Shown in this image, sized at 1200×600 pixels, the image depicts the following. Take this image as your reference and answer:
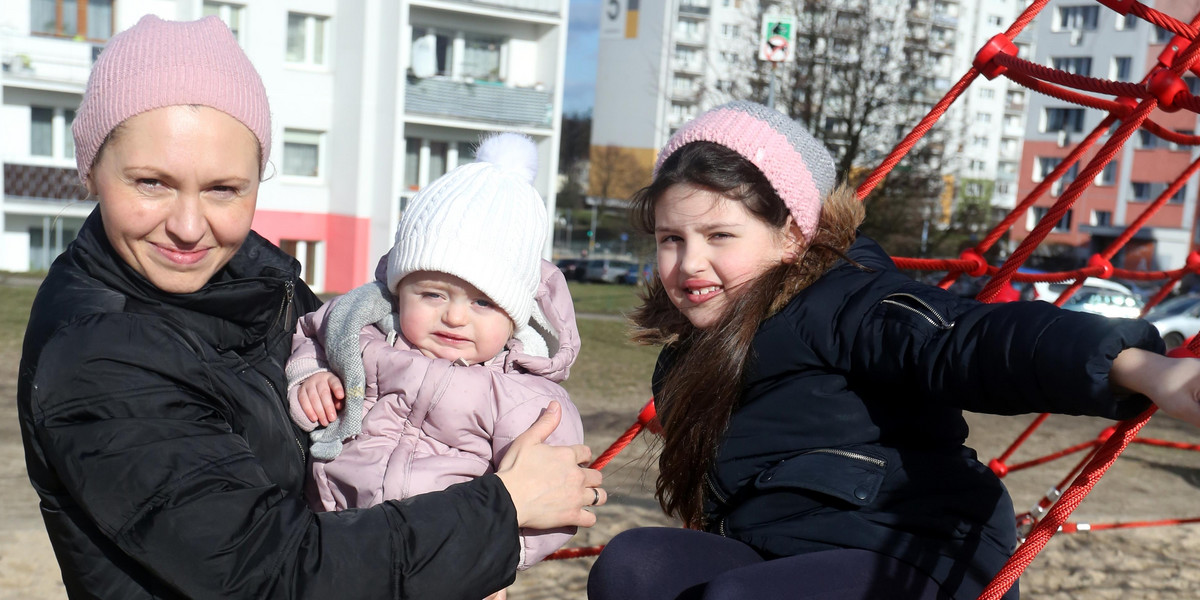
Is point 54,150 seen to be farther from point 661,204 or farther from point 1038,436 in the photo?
point 661,204

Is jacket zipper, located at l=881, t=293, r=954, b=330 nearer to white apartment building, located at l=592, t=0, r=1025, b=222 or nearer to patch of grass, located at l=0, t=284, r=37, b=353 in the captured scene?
patch of grass, located at l=0, t=284, r=37, b=353

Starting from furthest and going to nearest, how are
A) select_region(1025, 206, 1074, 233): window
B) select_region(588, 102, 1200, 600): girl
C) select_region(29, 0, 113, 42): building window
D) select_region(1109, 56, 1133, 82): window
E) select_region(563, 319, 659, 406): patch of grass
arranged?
select_region(1025, 206, 1074, 233): window → select_region(1109, 56, 1133, 82): window → select_region(29, 0, 113, 42): building window → select_region(563, 319, 659, 406): patch of grass → select_region(588, 102, 1200, 600): girl

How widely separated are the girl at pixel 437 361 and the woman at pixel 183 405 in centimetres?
16

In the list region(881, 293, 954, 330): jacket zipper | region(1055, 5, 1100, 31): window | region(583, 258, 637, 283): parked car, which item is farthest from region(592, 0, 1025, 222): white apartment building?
region(881, 293, 954, 330): jacket zipper

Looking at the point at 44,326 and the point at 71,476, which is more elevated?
the point at 44,326

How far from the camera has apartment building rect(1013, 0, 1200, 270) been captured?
1158 inches

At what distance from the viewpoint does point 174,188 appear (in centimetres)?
136

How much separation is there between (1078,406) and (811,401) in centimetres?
41

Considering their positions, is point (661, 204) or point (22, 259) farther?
point (22, 259)

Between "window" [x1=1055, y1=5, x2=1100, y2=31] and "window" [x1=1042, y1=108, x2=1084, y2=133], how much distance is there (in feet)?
9.11

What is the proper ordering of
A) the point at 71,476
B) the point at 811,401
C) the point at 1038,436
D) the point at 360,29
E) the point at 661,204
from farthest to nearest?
the point at 360,29
the point at 1038,436
the point at 661,204
the point at 811,401
the point at 71,476

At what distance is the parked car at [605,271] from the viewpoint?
26.4 metres

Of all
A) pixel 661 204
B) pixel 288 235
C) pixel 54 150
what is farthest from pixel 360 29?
pixel 661 204

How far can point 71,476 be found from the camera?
1.23 meters
